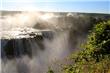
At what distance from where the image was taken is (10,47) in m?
11.2

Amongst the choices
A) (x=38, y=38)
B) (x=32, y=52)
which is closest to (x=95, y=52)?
(x=32, y=52)

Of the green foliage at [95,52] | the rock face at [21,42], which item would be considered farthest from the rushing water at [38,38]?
the green foliage at [95,52]

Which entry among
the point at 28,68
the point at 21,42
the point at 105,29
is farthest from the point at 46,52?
the point at 105,29

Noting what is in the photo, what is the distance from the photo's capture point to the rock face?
10.8 meters

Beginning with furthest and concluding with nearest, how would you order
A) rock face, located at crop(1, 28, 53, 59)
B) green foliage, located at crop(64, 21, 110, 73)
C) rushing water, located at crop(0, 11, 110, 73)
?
rock face, located at crop(1, 28, 53, 59) → rushing water, located at crop(0, 11, 110, 73) → green foliage, located at crop(64, 21, 110, 73)

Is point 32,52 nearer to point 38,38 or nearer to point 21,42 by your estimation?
point 21,42

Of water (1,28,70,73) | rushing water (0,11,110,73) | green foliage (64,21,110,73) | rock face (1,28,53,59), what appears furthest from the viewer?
rock face (1,28,53,59)

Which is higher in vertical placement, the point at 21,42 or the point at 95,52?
the point at 95,52

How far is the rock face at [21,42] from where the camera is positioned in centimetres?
1080

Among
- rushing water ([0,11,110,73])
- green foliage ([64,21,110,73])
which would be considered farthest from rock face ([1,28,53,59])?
green foliage ([64,21,110,73])

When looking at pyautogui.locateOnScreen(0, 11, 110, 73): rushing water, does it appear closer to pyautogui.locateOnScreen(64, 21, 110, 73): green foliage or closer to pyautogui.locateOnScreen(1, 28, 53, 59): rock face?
pyautogui.locateOnScreen(1, 28, 53, 59): rock face

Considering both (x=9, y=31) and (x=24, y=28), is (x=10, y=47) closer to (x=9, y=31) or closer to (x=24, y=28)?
(x=9, y=31)

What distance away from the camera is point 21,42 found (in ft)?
37.2

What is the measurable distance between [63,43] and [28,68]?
11.7 ft
